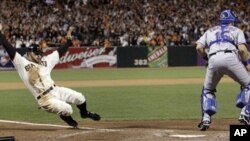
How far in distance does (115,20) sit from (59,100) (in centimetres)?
2489

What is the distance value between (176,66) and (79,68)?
572 centimetres

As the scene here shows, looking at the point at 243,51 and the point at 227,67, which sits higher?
the point at 243,51

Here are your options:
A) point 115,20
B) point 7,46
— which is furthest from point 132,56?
point 7,46

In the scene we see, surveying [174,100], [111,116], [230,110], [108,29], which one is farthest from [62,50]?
[108,29]

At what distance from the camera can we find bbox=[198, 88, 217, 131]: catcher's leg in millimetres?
9145

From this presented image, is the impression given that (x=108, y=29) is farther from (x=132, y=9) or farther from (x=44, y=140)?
(x=44, y=140)

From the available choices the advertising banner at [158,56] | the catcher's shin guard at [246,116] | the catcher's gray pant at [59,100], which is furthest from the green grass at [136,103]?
the advertising banner at [158,56]

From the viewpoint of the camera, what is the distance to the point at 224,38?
362 inches

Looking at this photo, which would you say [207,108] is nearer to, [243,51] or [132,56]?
[243,51]

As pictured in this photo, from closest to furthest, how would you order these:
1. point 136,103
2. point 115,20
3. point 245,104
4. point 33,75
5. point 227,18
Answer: point 245,104
point 227,18
point 33,75
point 136,103
point 115,20

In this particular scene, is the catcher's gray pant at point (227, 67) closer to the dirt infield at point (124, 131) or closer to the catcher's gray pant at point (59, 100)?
the dirt infield at point (124, 131)

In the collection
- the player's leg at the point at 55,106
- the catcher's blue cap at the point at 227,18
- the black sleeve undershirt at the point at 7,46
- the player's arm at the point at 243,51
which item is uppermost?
the catcher's blue cap at the point at 227,18

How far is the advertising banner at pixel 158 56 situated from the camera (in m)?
31.2

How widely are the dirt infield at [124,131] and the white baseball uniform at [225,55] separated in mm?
959
